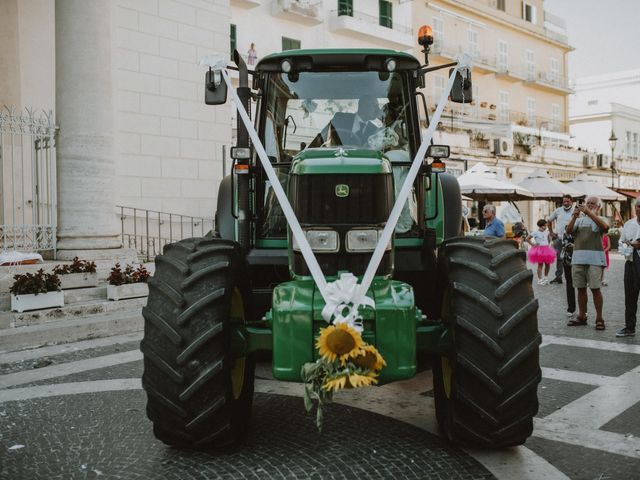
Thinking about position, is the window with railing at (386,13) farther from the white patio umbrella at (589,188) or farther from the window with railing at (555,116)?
the window with railing at (555,116)

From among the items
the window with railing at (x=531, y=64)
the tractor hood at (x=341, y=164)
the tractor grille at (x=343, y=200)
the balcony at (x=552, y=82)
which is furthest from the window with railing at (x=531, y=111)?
the tractor grille at (x=343, y=200)

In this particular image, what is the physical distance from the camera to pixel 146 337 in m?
3.73

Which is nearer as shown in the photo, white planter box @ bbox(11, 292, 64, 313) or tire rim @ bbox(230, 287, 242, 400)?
tire rim @ bbox(230, 287, 242, 400)

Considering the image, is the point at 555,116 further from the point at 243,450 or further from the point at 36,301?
the point at 243,450

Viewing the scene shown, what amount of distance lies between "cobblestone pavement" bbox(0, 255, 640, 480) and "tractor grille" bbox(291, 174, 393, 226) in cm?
144

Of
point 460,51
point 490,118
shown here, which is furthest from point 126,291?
point 460,51

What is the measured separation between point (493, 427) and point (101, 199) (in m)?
8.05

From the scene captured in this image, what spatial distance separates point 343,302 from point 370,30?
24.7 m

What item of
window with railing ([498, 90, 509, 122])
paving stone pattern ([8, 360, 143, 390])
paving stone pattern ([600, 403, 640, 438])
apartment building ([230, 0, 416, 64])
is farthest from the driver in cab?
window with railing ([498, 90, 509, 122])

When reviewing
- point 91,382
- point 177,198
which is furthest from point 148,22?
point 91,382

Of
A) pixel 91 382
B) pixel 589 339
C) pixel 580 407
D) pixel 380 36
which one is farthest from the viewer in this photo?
pixel 380 36

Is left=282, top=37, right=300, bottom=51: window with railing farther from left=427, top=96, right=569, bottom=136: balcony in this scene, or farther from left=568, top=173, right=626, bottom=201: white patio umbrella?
left=568, top=173, right=626, bottom=201: white patio umbrella

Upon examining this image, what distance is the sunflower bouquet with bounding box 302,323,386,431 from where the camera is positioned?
326 centimetres

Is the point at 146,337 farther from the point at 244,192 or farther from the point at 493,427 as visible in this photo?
the point at 493,427
